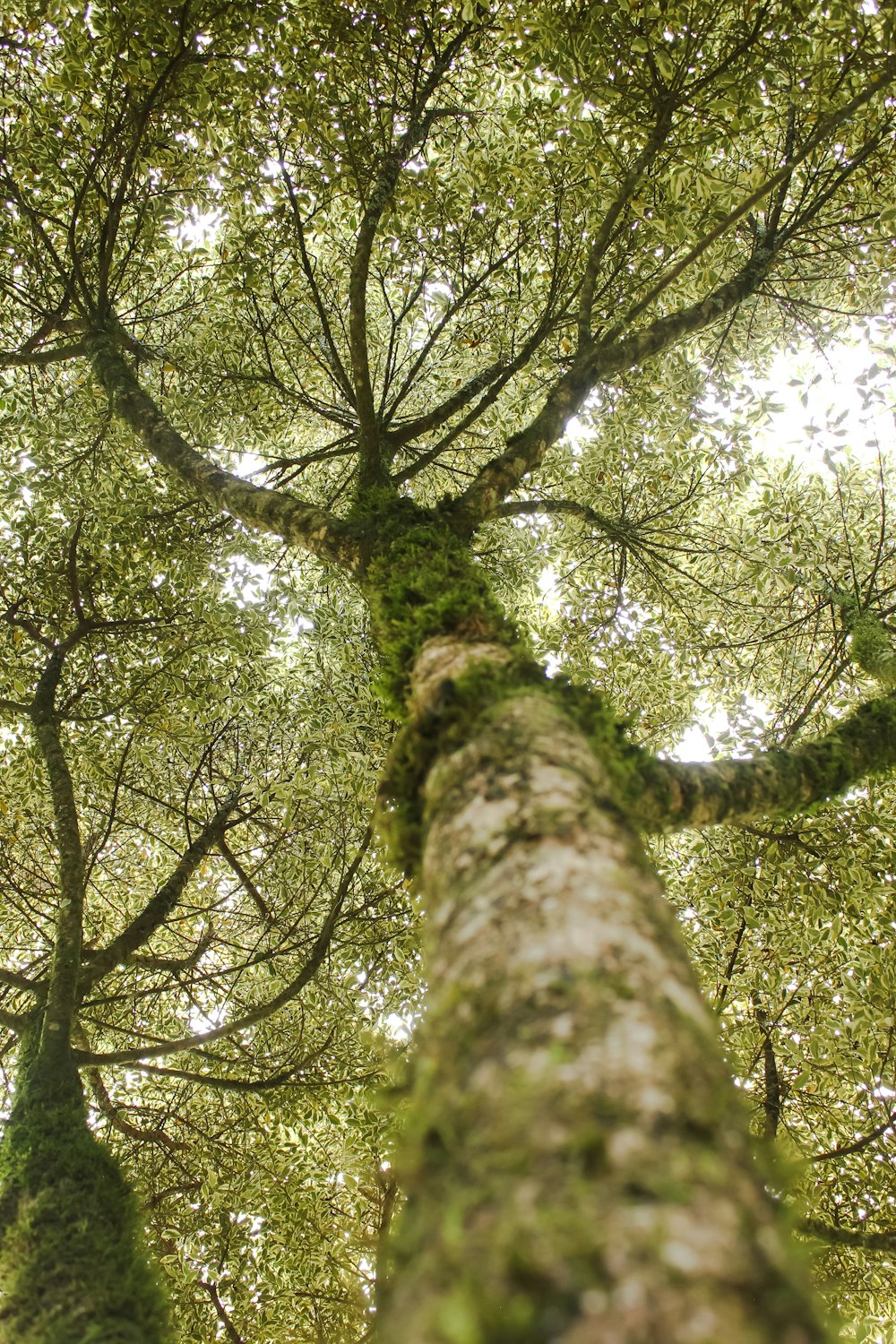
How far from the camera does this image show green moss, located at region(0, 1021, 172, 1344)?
3.02m

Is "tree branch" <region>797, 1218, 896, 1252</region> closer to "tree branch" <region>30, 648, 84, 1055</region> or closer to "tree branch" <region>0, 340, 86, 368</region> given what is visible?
"tree branch" <region>30, 648, 84, 1055</region>

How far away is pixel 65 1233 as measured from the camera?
3.42 meters

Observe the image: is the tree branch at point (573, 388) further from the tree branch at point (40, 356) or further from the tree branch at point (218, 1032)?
the tree branch at point (40, 356)

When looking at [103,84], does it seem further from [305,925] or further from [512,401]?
[305,925]

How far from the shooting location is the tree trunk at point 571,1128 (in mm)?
924

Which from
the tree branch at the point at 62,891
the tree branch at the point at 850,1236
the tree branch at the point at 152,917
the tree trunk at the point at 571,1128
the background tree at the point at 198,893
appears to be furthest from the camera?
the background tree at the point at 198,893

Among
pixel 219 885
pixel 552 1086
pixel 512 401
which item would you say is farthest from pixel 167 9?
pixel 219 885

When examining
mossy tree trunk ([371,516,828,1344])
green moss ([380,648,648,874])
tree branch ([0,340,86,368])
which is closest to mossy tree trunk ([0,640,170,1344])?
green moss ([380,648,648,874])

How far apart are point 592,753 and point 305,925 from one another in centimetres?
600

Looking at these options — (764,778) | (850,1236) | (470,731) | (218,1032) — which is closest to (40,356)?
(218,1032)

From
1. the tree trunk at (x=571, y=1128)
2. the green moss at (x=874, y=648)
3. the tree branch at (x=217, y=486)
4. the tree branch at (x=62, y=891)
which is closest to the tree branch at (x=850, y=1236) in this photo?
the green moss at (x=874, y=648)

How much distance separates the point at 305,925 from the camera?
740cm

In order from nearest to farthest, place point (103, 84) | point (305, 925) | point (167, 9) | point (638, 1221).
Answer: point (638, 1221) → point (167, 9) → point (103, 84) → point (305, 925)

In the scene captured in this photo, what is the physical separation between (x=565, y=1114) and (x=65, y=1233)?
3.58 meters
